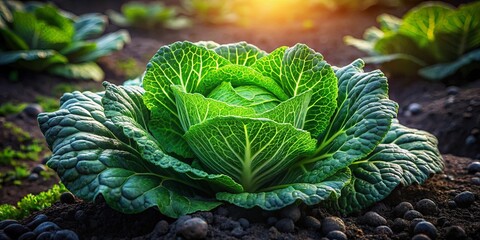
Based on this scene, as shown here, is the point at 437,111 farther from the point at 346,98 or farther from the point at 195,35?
the point at 195,35

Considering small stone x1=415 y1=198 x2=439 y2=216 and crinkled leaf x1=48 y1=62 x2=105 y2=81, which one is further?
crinkled leaf x1=48 y1=62 x2=105 y2=81

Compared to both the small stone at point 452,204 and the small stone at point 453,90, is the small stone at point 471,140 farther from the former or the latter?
the small stone at point 452,204

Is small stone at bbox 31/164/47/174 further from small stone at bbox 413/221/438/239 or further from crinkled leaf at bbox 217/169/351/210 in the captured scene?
small stone at bbox 413/221/438/239

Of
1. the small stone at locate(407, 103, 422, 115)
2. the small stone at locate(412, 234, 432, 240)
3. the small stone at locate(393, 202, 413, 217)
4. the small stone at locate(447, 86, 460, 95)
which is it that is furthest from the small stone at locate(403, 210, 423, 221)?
the small stone at locate(447, 86, 460, 95)

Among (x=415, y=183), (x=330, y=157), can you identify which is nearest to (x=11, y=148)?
(x=330, y=157)

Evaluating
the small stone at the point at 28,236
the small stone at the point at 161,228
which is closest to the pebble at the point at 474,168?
the small stone at the point at 161,228

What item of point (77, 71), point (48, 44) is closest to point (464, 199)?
point (77, 71)
